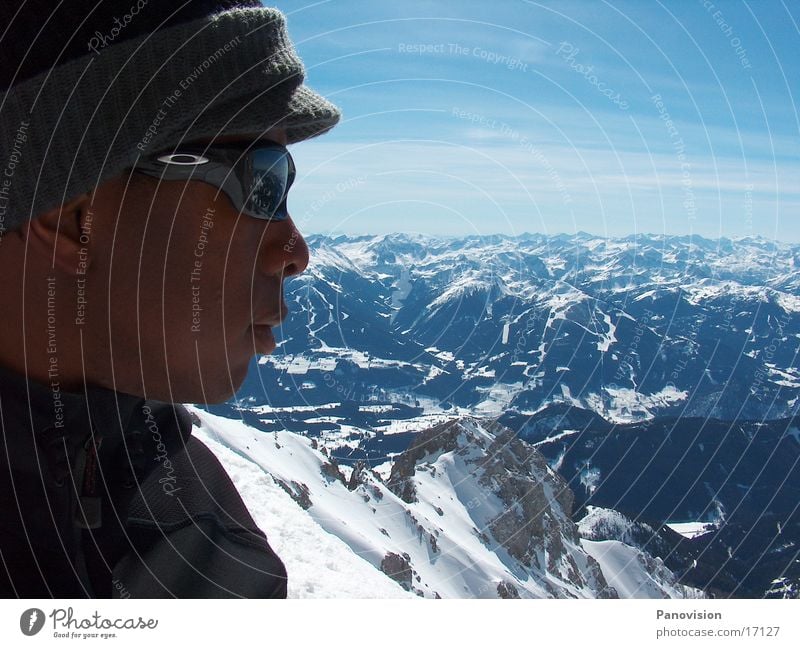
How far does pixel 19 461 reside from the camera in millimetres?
1941

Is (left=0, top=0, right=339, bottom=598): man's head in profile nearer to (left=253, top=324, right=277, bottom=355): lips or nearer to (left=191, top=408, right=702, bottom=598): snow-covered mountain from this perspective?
(left=253, top=324, right=277, bottom=355): lips

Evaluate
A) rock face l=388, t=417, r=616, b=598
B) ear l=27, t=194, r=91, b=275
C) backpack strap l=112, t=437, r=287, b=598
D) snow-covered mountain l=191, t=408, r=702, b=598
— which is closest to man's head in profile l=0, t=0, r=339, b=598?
ear l=27, t=194, r=91, b=275

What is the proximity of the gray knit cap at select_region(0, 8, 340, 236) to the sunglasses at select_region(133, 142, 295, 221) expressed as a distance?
60mm

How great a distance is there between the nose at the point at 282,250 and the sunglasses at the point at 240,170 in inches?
1.6

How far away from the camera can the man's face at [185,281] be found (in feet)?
6.36

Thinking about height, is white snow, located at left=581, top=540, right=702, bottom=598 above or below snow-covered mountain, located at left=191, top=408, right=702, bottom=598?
below

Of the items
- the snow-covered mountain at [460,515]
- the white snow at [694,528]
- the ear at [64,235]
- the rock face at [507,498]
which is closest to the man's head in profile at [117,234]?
the ear at [64,235]

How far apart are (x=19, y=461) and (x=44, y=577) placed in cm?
36

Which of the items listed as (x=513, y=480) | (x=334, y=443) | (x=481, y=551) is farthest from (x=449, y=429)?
(x=334, y=443)

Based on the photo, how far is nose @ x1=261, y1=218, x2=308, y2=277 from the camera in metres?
2.15

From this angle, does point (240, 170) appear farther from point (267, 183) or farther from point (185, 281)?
point (185, 281)

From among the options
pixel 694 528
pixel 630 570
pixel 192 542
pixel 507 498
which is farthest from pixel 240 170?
pixel 694 528

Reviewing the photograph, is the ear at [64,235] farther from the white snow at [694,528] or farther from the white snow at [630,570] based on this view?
the white snow at [694,528]

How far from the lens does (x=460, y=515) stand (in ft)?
291
